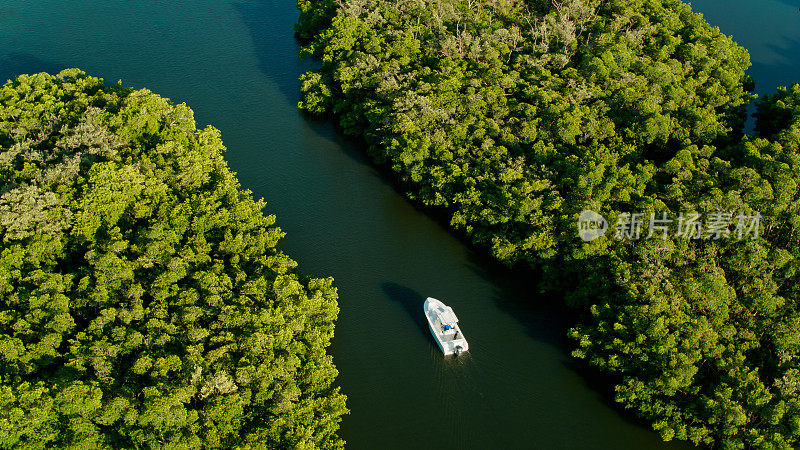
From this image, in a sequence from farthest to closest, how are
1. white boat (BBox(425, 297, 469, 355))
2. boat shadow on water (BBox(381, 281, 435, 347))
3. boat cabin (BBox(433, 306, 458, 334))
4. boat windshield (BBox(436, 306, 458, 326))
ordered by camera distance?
boat shadow on water (BBox(381, 281, 435, 347)) → boat windshield (BBox(436, 306, 458, 326)) → boat cabin (BBox(433, 306, 458, 334)) → white boat (BBox(425, 297, 469, 355))

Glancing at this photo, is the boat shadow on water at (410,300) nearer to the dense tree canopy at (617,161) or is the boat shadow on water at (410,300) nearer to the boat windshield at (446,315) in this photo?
the boat windshield at (446,315)

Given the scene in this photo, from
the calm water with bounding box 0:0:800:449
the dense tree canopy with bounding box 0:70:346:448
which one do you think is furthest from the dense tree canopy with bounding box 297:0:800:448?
A: the dense tree canopy with bounding box 0:70:346:448

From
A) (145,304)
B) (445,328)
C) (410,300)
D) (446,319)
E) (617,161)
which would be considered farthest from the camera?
(617,161)

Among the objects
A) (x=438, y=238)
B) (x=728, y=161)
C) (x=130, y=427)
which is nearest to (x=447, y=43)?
(x=438, y=238)

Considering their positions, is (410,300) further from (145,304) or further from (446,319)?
(145,304)

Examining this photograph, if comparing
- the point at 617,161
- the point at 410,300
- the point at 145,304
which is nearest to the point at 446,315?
the point at 410,300

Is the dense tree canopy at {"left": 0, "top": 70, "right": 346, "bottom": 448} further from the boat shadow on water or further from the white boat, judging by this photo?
the white boat
